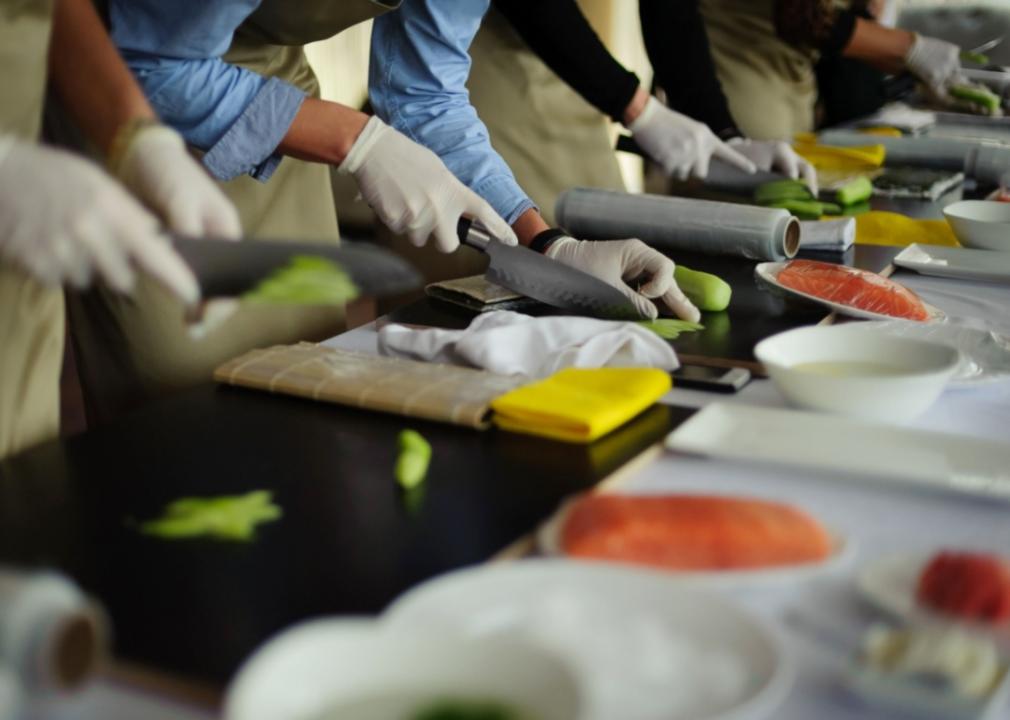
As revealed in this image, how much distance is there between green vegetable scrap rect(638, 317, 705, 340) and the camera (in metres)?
1.43

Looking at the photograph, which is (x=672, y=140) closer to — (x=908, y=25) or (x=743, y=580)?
(x=743, y=580)

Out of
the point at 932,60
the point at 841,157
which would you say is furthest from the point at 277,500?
the point at 932,60

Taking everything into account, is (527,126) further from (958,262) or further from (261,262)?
(261,262)

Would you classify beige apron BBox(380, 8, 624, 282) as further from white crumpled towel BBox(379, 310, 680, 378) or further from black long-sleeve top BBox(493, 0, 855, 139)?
white crumpled towel BBox(379, 310, 680, 378)

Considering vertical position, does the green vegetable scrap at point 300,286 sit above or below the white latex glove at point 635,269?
above

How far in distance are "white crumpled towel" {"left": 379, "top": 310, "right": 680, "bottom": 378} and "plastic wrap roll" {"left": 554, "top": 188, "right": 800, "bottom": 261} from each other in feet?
1.83

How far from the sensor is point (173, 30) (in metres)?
1.54

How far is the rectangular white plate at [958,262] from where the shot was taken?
1.72m

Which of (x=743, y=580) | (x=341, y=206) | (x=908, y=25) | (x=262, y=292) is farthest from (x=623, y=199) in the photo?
(x=908, y=25)

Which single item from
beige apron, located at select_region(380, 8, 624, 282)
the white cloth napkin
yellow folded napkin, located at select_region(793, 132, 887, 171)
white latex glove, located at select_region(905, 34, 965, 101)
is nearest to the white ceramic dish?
the white cloth napkin

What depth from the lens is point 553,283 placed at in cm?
148

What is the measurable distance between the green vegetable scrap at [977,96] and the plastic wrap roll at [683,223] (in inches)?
86.3

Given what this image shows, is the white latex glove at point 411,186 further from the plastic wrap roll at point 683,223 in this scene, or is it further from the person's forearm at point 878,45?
the person's forearm at point 878,45

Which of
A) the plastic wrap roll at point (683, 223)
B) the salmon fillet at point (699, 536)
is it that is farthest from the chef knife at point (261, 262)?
the plastic wrap roll at point (683, 223)
